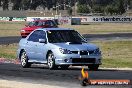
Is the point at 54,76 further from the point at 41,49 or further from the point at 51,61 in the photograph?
the point at 41,49

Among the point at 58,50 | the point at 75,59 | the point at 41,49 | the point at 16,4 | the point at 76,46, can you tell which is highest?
the point at 76,46

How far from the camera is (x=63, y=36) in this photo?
1823cm

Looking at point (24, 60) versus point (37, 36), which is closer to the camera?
point (37, 36)

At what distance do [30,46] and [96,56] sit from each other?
2.90 meters

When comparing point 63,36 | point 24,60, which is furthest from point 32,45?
point 63,36

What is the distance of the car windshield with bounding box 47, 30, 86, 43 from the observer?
707 inches

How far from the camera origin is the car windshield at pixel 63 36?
17969 millimetres

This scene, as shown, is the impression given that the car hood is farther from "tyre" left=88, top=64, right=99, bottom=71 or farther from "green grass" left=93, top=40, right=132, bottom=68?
"green grass" left=93, top=40, right=132, bottom=68

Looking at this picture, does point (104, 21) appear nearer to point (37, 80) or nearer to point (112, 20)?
point (112, 20)

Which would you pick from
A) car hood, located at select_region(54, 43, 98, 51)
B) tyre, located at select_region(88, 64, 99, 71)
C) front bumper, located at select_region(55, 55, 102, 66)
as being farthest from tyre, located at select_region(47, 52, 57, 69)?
tyre, located at select_region(88, 64, 99, 71)

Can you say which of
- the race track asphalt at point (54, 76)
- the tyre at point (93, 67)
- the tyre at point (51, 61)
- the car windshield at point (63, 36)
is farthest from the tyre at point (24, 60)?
the tyre at point (93, 67)

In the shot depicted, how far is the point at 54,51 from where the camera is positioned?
17312 millimetres

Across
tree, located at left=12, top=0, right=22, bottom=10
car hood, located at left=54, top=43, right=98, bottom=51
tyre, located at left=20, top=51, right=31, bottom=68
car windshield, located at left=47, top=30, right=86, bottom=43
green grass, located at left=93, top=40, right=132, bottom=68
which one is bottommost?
tree, located at left=12, top=0, right=22, bottom=10

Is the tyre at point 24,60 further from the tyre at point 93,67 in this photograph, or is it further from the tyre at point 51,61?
the tyre at point 93,67
